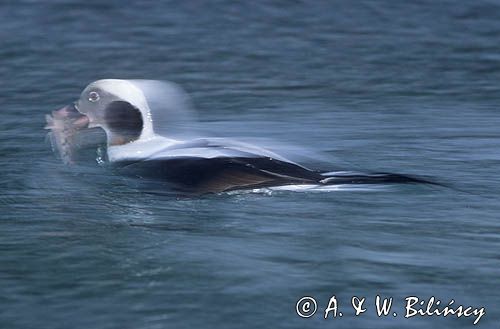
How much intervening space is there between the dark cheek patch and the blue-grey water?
0.29 meters

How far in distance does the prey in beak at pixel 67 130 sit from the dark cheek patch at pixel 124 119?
14cm

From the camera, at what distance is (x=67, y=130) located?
24.4 feet

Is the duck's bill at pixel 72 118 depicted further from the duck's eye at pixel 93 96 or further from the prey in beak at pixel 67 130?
the duck's eye at pixel 93 96

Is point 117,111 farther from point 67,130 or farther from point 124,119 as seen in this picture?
point 67,130

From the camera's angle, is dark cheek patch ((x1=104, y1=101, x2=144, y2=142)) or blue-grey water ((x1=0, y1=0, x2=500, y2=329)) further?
dark cheek patch ((x1=104, y1=101, x2=144, y2=142))

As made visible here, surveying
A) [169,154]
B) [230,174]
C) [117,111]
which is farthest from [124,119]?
[230,174]

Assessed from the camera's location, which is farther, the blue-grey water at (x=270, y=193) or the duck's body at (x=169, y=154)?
the duck's body at (x=169, y=154)

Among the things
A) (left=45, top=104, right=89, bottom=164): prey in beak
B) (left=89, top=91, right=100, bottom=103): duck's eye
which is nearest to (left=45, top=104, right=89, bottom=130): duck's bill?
(left=45, top=104, right=89, bottom=164): prey in beak

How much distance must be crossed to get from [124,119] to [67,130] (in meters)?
0.34

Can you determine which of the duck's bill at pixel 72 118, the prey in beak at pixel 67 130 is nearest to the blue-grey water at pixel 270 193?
the prey in beak at pixel 67 130

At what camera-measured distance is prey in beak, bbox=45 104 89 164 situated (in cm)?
735

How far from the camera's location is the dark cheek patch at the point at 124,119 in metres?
7.23

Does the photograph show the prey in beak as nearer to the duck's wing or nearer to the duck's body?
the duck's body

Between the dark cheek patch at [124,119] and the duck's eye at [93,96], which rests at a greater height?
the duck's eye at [93,96]
